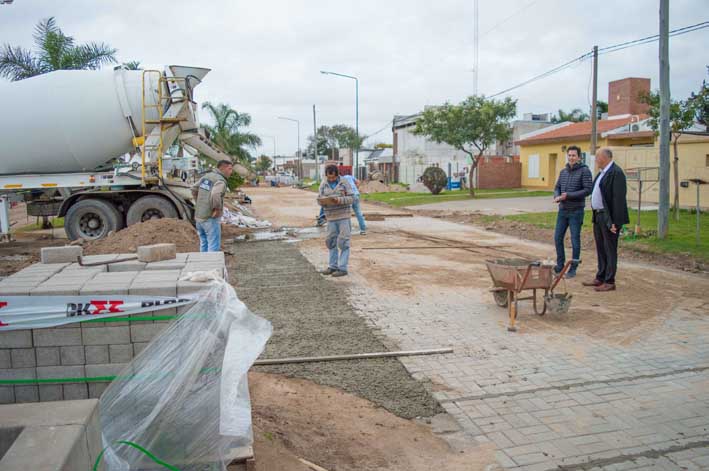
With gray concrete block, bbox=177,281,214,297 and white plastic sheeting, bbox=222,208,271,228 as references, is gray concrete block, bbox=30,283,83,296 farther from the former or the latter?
white plastic sheeting, bbox=222,208,271,228

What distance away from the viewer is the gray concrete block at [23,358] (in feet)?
10.1

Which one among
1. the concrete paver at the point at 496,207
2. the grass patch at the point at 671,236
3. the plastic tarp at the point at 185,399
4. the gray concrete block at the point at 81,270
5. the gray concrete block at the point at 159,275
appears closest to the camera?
the plastic tarp at the point at 185,399

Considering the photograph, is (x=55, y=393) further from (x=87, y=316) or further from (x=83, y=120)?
(x=83, y=120)

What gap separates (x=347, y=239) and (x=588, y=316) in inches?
149

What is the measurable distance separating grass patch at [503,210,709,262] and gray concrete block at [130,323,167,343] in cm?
990

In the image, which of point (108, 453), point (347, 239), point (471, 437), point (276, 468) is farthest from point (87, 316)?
point (347, 239)

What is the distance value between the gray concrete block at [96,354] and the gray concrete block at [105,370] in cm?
3

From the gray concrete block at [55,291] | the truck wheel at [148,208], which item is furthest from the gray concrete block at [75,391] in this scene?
the truck wheel at [148,208]

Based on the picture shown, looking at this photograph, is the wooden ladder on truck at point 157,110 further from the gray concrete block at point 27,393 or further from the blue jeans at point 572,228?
the gray concrete block at point 27,393

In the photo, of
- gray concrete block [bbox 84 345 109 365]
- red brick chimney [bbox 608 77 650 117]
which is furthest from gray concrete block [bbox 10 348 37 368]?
red brick chimney [bbox 608 77 650 117]

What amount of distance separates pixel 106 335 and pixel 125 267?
78cm

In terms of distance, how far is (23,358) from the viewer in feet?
10.1

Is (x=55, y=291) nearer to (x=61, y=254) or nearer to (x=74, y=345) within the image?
(x=74, y=345)

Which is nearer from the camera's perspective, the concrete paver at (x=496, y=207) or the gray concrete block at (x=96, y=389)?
the gray concrete block at (x=96, y=389)
